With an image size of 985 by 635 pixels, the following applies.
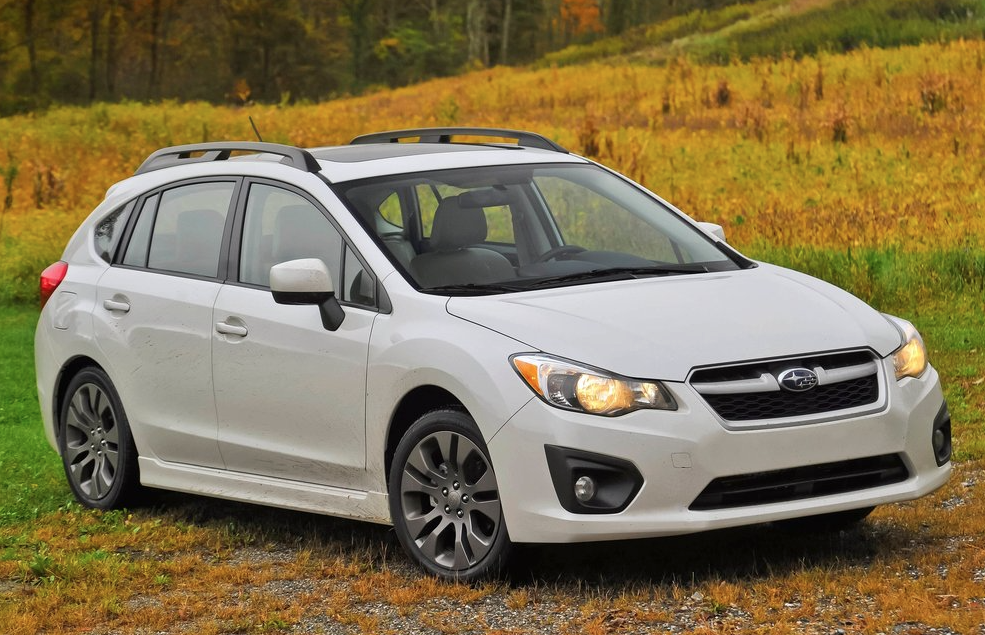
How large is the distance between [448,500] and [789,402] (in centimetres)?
142

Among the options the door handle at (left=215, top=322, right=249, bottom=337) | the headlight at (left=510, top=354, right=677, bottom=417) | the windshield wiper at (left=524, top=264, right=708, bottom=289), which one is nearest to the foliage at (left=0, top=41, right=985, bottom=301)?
the windshield wiper at (left=524, top=264, right=708, bottom=289)

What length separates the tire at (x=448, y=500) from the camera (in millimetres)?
6312

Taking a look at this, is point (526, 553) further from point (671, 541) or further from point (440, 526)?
point (671, 541)

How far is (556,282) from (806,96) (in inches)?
811

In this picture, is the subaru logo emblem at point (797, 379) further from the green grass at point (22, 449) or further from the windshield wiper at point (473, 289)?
the green grass at point (22, 449)

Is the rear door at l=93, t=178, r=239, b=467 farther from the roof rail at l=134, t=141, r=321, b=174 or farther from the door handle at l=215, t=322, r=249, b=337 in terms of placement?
the roof rail at l=134, t=141, r=321, b=174

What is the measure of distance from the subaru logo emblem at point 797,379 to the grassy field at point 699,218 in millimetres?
738

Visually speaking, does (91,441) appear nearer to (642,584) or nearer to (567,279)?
(567,279)

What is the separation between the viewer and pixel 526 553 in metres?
6.36

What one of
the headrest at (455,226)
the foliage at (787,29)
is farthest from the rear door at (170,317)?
the foliage at (787,29)

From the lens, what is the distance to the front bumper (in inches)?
233

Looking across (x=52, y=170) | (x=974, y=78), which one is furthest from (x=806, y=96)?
(x=52, y=170)

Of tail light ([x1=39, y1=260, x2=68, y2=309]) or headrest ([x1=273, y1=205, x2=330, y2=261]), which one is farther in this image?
tail light ([x1=39, y1=260, x2=68, y2=309])

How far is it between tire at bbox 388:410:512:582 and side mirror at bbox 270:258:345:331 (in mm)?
727
